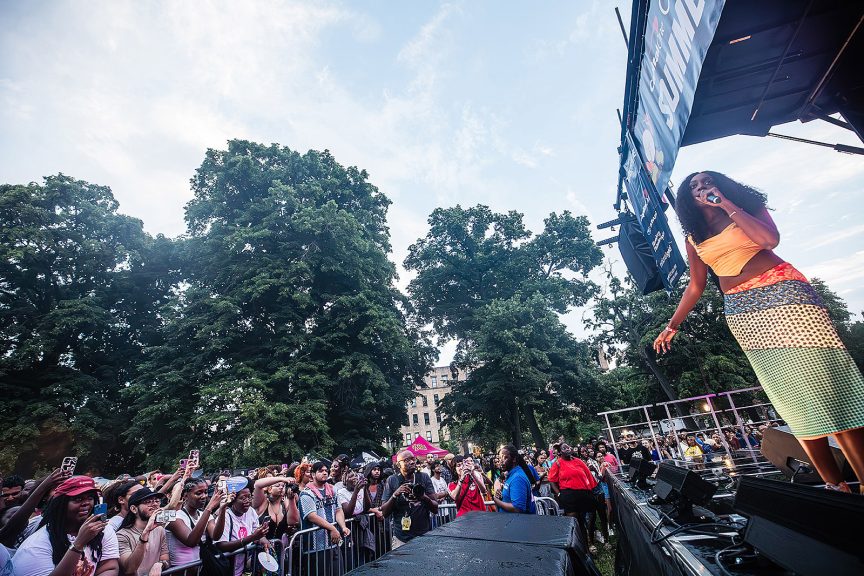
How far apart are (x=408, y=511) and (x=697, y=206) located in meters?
5.58

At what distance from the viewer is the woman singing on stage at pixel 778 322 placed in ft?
5.21

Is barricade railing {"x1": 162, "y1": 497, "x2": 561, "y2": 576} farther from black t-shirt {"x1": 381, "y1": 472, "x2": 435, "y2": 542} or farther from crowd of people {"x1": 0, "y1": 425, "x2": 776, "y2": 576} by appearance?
black t-shirt {"x1": 381, "y1": 472, "x2": 435, "y2": 542}

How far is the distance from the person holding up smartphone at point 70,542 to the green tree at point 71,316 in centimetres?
1749

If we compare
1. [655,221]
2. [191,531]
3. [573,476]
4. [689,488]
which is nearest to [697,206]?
[689,488]

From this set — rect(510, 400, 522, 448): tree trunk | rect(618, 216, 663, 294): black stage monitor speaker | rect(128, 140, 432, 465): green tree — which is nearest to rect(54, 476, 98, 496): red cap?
rect(618, 216, 663, 294): black stage monitor speaker

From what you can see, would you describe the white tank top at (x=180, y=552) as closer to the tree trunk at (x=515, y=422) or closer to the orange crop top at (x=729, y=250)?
the orange crop top at (x=729, y=250)

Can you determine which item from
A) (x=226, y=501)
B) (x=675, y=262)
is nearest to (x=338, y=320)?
(x=226, y=501)

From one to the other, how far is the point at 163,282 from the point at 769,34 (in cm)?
2587

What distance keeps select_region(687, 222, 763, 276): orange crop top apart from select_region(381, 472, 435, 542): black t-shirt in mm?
5000

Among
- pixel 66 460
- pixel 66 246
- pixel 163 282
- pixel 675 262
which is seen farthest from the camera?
pixel 163 282

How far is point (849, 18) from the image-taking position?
10.0 ft

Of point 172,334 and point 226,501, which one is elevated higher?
point 172,334

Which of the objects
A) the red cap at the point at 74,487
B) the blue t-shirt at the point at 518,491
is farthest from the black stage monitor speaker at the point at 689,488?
the red cap at the point at 74,487

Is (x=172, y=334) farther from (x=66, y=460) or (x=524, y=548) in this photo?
(x=524, y=548)
